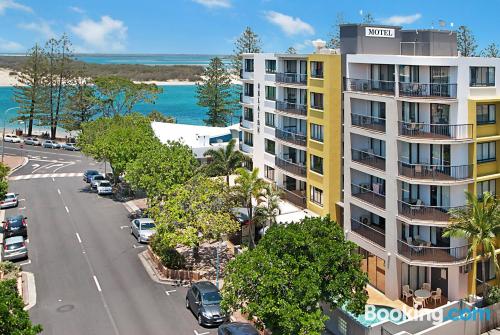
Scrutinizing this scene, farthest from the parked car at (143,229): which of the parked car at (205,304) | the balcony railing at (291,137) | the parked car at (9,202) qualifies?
the parked car at (9,202)

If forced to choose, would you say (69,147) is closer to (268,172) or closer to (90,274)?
(268,172)

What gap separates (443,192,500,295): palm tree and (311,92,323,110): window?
1492 centimetres

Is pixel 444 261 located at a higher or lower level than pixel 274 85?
lower

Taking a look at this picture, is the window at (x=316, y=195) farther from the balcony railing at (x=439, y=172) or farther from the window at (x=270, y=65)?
the window at (x=270, y=65)

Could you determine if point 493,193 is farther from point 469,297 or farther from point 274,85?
point 274,85

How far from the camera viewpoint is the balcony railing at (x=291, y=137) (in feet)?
152

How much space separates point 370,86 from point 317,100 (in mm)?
6012

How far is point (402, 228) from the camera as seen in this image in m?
35.2

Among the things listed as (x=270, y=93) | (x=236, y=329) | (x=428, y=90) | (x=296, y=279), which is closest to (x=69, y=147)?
(x=270, y=93)

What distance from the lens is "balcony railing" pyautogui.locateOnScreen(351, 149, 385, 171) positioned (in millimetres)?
36716

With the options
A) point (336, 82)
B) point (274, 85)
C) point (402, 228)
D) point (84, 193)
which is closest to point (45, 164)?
point (84, 193)

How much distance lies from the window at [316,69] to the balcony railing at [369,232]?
12.1 m

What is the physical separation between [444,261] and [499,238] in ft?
15.7

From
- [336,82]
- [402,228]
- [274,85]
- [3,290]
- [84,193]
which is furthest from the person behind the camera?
[84,193]
